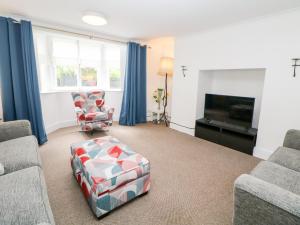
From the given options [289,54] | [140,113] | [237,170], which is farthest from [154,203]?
[140,113]

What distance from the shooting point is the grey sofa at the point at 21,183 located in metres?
0.95

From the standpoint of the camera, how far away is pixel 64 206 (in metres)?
1.65

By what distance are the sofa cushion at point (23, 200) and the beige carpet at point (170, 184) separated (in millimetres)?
512

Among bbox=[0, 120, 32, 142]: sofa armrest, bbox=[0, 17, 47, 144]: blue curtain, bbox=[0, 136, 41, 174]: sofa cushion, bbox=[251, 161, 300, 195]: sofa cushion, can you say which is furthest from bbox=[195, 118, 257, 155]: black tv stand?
bbox=[0, 17, 47, 144]: blue curtain

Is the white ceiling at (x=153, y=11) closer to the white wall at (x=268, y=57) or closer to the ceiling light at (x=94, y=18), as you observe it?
the ceiling light at (x=94, y=18)

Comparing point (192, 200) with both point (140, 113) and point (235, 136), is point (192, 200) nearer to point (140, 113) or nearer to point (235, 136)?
point (235, 136)

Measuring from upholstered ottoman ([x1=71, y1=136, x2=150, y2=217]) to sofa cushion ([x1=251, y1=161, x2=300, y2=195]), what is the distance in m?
1.04

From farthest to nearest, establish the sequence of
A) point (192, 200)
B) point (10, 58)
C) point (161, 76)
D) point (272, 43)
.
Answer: point (161, 76)
point (10, 58)
point (272, 43)
point (192, 200)

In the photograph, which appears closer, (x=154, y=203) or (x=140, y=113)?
(x=154, y=203)

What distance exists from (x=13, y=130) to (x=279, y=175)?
2844 mm

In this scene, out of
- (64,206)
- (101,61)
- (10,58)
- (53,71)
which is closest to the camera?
(64,206)

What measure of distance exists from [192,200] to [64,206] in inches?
51.0

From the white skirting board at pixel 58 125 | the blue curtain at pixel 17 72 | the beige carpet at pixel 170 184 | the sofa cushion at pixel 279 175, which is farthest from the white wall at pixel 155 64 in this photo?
the sofa cushion at pixel 279 175

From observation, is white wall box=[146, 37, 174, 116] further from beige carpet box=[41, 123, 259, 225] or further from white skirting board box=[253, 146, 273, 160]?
white skirting board box=[253, 146, 273, 160]
